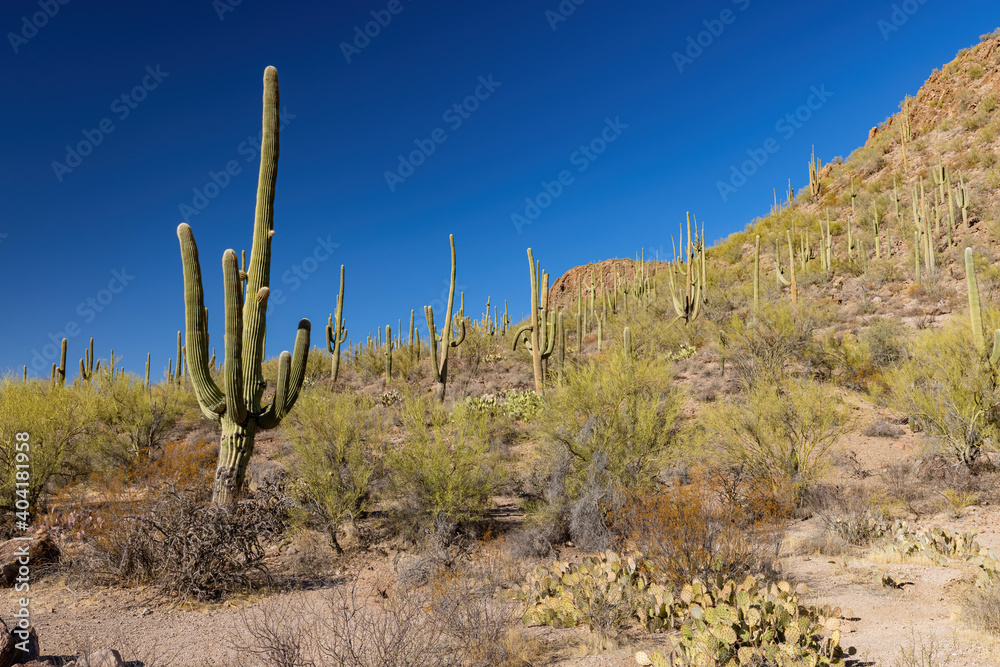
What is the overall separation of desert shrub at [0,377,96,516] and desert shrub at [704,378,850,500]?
36.3 feet

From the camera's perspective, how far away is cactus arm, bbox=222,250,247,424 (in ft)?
23.5

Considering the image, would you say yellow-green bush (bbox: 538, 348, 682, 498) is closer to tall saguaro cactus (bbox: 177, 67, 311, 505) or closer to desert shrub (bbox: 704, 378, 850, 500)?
desert shrub (bbox: 704, 378, 850, 500)

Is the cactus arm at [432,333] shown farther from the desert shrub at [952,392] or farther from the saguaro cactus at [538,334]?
the desert shrub at [952,392]

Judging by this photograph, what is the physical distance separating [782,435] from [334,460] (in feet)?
24.9

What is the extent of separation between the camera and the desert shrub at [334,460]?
8.41 metres

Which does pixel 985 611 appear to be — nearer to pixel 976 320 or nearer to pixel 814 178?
pixel 976 320

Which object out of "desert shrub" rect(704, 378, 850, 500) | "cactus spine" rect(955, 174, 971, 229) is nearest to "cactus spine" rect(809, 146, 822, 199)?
"cactus spine" rect(955, 174, 971, 229)

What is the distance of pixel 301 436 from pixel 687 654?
6963 millimetres

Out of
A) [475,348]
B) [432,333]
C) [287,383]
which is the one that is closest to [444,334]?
[432,333]

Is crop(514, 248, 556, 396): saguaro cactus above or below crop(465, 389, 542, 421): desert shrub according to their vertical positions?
above

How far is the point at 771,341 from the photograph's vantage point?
16359 millimetres

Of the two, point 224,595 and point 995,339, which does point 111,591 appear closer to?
point 224,595

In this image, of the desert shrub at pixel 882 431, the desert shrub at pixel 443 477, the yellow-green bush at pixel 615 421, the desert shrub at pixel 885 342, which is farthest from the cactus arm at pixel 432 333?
the desert shrub at pixel 885 342

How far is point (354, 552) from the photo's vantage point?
816 cm
